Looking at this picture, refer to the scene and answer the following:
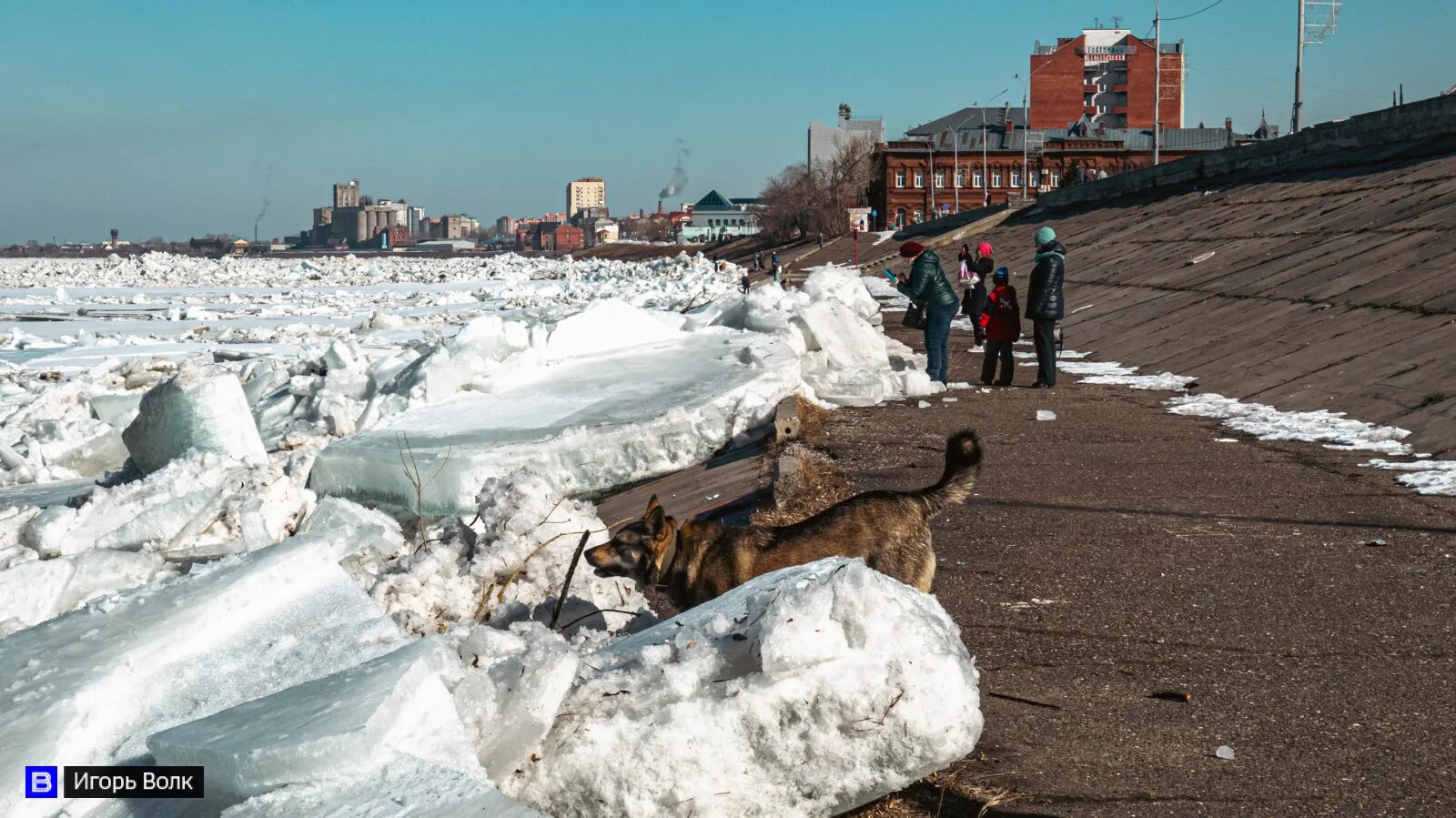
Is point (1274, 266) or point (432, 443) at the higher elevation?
point (1274, 266)

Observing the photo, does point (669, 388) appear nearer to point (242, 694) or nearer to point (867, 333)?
point (867, 333)

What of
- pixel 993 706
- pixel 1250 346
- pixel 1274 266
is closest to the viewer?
pixel 993 706

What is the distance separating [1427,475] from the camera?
8102 mm

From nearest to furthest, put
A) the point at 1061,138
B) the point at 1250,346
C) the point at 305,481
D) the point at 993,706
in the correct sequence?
the point at 993,706, the point at 305,481, the point at 1250,346, the point at 1061,138

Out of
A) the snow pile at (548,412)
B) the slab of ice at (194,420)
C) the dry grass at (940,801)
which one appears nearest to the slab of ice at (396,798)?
the dry grass at (940,801)

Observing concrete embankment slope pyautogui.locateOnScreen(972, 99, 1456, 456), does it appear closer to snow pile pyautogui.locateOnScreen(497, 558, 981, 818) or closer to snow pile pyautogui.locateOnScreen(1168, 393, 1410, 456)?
snow pile pyautogui.locateOnScreen(1168, 393, 1410, 456)

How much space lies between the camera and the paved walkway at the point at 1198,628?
380 centimetres

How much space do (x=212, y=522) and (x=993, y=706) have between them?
537 cm

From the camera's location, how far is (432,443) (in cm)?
959

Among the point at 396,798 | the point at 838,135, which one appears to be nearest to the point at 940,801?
the point at 396,798

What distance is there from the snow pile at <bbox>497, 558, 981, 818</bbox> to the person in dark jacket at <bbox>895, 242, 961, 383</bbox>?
32.7ft

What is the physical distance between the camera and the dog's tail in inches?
224

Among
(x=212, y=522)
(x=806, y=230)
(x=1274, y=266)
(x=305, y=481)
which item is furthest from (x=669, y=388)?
(x=806, y=230)

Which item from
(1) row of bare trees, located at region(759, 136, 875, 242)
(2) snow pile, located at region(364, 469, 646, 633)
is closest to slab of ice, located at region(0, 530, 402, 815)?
(2) snow pile, located at region(364, 469, 646, 633)
